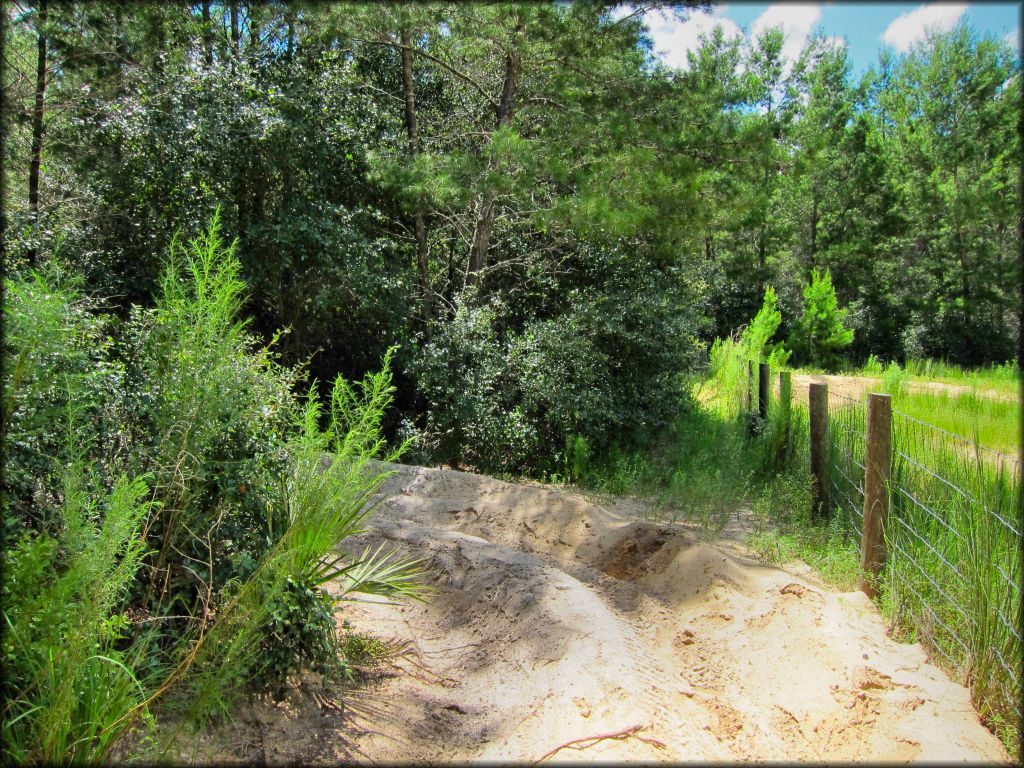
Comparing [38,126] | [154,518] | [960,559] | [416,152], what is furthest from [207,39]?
[960,559]

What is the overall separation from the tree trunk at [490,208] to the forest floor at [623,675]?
5694 mm

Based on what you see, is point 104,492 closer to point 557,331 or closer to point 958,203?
point 557,331

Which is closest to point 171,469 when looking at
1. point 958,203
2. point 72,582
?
point 72,582

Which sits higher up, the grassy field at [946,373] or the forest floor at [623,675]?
the grassy field at [946,373]

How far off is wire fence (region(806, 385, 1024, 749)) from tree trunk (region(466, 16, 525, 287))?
6.33m

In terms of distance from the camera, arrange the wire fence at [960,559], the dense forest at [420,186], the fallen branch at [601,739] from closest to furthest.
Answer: the fallen branch at [601,739] → the wire fence at [960,559] → the dense forest at [420,186]

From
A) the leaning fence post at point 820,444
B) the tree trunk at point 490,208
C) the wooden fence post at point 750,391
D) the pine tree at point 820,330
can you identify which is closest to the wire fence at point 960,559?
the leaning fence post at point 820,444

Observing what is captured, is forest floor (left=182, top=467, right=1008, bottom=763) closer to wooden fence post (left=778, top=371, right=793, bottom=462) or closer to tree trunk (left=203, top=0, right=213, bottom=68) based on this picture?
wooden fence post (left=778, top=371, right=793, bottom=462)

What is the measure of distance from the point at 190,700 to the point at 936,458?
4130mm

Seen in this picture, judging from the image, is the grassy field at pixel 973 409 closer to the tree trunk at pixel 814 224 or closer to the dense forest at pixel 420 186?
the dense forest at pixel 420 186

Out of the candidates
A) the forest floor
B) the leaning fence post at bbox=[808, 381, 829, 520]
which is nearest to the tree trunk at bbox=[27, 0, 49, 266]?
the forest floor

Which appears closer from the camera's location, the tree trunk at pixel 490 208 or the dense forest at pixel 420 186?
the dense forest at pixel 420 186

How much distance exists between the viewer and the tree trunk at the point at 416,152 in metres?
10.3

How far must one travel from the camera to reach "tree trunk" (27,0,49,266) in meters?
8.13
